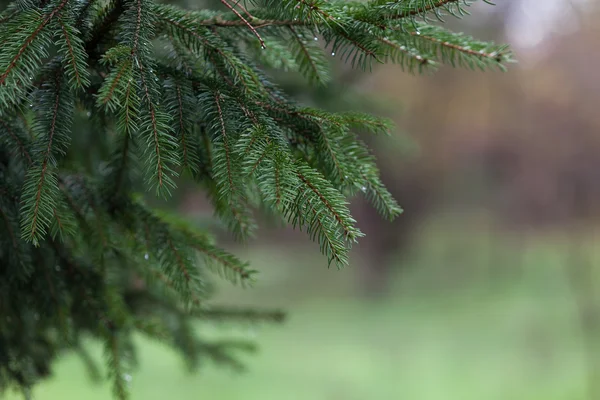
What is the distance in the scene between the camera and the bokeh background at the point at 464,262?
640 cm

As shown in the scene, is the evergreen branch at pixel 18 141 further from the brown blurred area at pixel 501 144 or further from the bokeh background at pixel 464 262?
the brown blurred area at pixel 501 144

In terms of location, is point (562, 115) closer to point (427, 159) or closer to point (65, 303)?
point (427, 159)

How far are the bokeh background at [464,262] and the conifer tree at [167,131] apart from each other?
119 cm

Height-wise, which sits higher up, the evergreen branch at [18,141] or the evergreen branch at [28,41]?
the evergreen branch at [28,41]

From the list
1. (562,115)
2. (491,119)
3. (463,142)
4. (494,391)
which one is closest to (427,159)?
(463,142)

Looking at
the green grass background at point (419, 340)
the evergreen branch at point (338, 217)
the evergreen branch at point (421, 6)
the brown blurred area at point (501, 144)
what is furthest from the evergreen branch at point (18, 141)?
the brown blurred area at point (501, 144)

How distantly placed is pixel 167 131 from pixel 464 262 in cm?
1268

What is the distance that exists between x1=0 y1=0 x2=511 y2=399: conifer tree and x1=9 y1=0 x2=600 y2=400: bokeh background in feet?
3.92

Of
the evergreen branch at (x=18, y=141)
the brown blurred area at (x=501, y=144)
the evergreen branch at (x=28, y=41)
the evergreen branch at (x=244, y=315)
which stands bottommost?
the evergreen branch at (x=244, y=315)

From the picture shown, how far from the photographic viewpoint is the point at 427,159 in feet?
32.6

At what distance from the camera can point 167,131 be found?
2.85 feet

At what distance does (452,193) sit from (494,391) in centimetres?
499

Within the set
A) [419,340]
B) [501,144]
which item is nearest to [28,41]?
[419,340]

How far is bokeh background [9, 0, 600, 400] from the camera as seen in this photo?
640 cm
